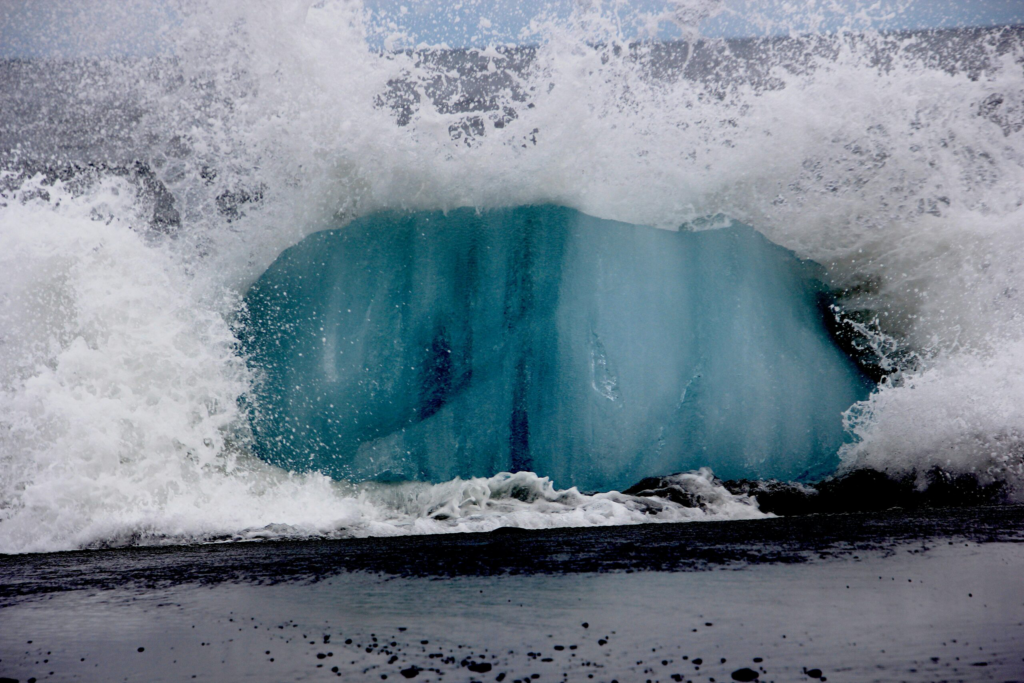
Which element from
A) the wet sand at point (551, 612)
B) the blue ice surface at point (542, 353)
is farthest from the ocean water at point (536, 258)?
the wet sand at point (551, 612)

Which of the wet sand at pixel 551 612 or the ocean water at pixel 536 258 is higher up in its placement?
the ocean water at pixel 536 258

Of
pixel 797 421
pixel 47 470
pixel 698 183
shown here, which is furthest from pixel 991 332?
pixel 47 470

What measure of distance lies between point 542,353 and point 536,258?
18.2 inches

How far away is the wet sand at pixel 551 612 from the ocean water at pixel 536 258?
108 cm

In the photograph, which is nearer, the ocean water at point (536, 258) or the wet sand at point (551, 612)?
the wet sand at point (551, 612)

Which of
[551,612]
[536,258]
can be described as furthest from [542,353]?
[551,612]

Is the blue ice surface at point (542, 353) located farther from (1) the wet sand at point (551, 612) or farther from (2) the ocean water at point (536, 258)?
(1) the wet sand at point (551, 612)

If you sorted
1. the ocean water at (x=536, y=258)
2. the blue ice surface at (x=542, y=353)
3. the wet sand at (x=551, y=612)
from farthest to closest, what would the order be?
the blue ice surface at (x=542, y=353) < the ocean water at (x=536, y=258) < the wet sand at (x=551, y=612)

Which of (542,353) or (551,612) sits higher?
(542,353)

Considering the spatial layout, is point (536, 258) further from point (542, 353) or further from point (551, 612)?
point (551, 612)

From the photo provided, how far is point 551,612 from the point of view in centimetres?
123

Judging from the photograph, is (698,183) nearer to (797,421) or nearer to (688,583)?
(797,421)

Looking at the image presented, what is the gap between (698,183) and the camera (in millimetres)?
3494

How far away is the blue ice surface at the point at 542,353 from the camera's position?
10.5 feet
